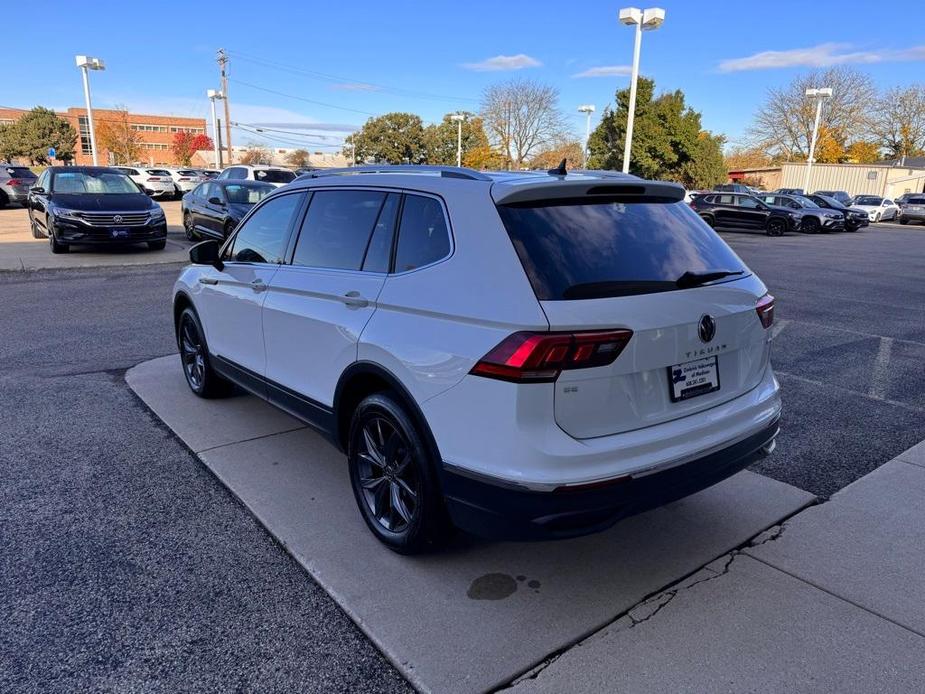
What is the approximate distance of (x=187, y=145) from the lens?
92.1 metres

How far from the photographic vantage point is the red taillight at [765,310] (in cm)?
308

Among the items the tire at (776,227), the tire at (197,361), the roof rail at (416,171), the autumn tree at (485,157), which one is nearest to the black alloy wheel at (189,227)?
the tire at (197,361)

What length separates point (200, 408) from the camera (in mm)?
5105

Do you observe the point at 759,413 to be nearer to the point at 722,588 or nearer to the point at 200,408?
the point at 722,588

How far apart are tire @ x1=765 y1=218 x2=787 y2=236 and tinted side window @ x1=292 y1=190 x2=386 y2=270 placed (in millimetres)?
26619

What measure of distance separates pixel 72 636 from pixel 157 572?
460mm

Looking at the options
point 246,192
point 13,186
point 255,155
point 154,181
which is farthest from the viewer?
point 255,155

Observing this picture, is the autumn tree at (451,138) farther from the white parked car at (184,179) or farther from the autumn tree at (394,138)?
the white parked car at (184,179)

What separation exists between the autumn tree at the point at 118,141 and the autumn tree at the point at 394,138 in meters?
28.7

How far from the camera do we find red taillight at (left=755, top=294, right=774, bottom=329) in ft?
10.1

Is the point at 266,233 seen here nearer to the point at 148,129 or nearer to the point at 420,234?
the point at 420,234

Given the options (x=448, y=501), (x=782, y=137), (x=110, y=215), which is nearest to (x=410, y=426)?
(x=448, y=501)

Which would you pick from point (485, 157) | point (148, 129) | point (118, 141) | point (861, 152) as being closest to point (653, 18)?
point (485, 157)

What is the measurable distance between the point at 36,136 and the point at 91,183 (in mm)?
66186
